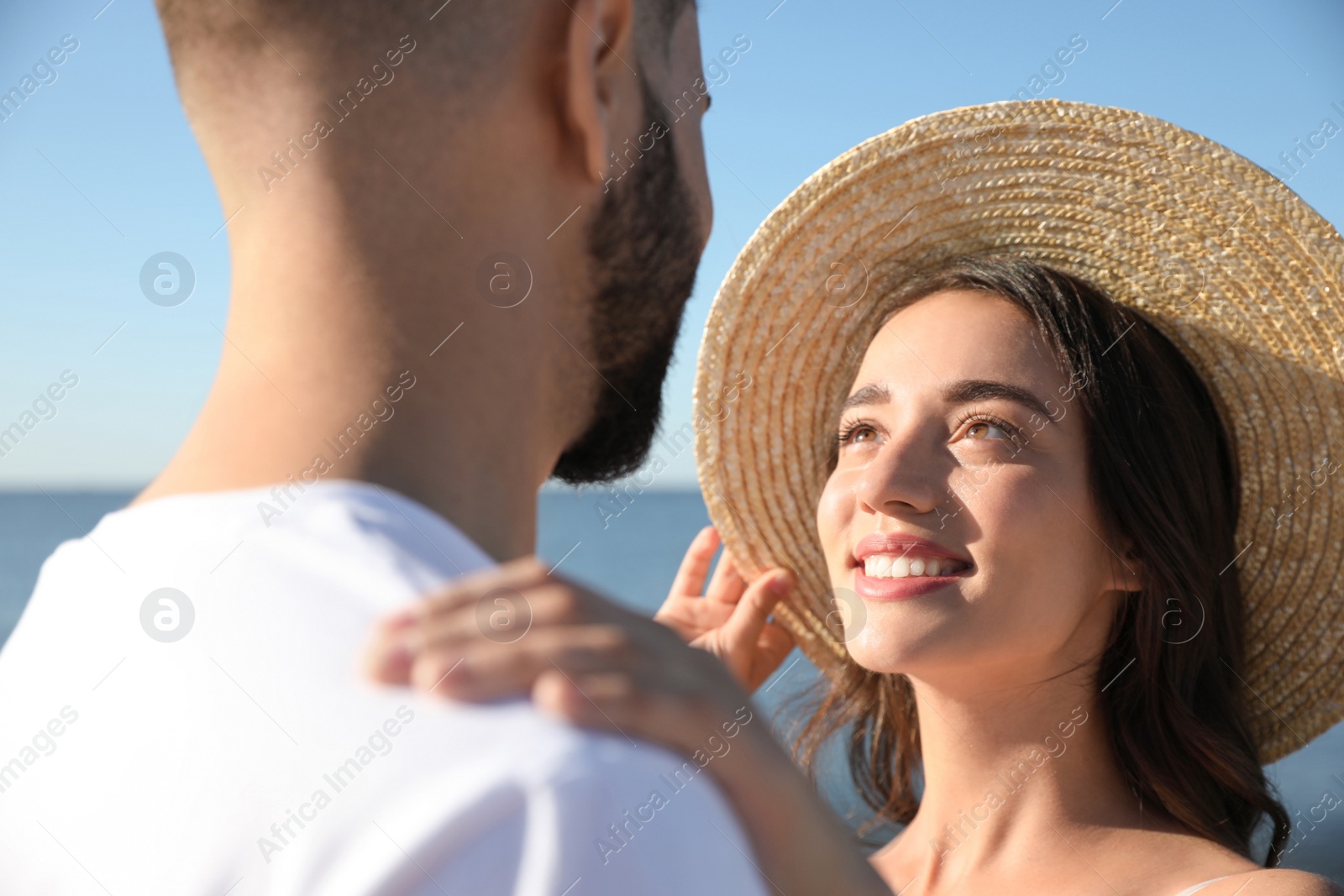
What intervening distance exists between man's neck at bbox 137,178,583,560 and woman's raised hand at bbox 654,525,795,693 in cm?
178

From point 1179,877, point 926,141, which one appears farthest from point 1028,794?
point 926,141

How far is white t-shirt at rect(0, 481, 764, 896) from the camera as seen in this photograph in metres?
0.67

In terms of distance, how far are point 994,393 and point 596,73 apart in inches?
59.2

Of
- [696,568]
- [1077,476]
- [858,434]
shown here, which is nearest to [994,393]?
[1077,476]

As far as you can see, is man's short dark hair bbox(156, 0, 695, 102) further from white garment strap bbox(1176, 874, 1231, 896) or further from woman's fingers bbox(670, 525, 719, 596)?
woman's fingers bbox(670, 525, 719, 596)

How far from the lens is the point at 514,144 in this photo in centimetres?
93

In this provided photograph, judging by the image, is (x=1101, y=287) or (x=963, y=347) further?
(x=1101, y=287)

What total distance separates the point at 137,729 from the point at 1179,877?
1.96 meters

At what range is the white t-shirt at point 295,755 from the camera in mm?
673
